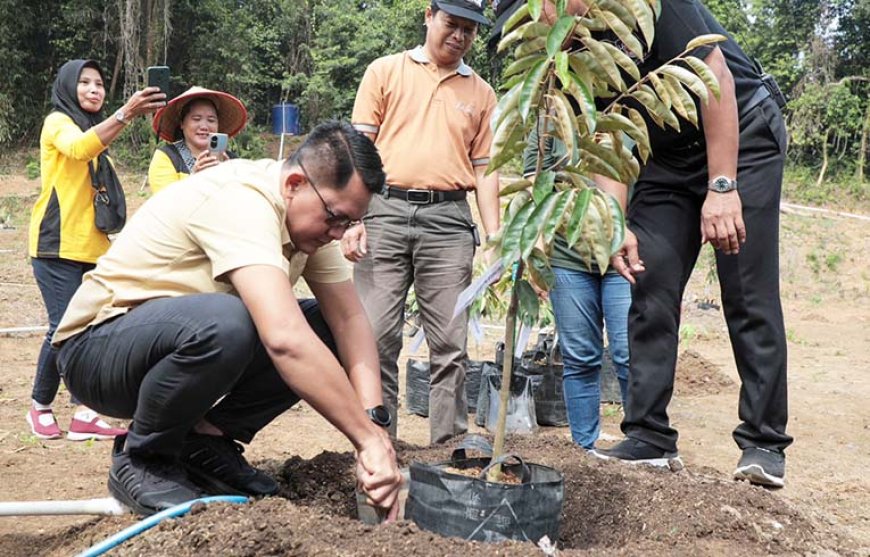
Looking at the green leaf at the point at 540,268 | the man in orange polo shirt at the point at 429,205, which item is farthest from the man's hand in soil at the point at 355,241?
the green leaf at the point at 540,268

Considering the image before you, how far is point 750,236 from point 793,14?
25346 millimetres

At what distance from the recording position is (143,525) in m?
2.25

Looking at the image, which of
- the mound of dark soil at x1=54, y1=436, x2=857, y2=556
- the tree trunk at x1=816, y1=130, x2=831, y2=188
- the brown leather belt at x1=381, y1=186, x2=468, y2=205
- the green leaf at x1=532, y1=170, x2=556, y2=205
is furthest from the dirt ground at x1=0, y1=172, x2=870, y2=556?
the tree trunk at x1=816, y1=130, x2=831, y2=188

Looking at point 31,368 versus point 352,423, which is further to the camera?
point 31,368

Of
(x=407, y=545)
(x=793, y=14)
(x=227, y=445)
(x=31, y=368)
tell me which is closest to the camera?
(x=407, y=545)

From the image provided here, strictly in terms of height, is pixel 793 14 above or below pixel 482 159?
above

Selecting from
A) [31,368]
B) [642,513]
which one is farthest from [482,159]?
[31,368]

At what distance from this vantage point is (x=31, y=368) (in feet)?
18.2

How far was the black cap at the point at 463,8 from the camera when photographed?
3709 mm

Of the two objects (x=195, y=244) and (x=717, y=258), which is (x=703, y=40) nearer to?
(x=717, y=258)

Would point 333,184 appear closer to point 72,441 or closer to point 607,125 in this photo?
point 607,125

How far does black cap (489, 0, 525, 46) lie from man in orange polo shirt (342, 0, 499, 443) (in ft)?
2.03

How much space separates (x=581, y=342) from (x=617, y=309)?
218 mm

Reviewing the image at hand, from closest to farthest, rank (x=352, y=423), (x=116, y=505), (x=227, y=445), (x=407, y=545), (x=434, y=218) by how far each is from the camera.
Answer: (x=407, y=545), (x=352, y=423), (x=116, y=505), (x=227, y=445), (x=434, y=218)
